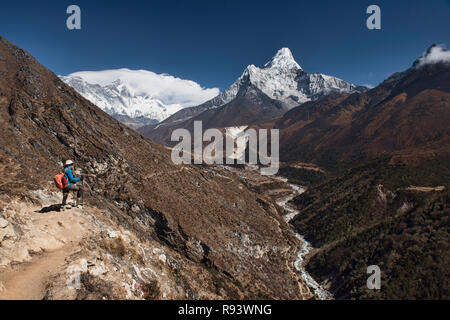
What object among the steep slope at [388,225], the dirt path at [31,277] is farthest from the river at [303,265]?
the dirt path at [31,277]

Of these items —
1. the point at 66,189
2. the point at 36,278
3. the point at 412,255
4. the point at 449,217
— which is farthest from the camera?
the point at 449,217

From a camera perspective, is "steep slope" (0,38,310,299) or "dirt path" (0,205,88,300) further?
"steep slope" (0,38,310,299)

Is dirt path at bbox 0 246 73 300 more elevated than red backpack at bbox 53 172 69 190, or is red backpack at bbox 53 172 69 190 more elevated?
red backpack at bbox 53 172 69 190

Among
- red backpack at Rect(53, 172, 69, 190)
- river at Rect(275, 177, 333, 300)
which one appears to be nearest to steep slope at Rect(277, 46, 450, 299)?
river at Rect(275, 177, 333, 300)

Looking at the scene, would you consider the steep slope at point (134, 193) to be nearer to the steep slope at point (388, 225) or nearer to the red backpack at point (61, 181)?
the red backpack at point (61, 181)

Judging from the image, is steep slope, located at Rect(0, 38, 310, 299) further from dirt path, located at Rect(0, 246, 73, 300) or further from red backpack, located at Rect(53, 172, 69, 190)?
red backpack, located at Rect(53, 172, 69, 190)

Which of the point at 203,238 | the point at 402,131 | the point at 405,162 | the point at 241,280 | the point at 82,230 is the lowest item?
the point at 241,280

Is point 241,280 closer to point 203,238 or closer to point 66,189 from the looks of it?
point 203,238
